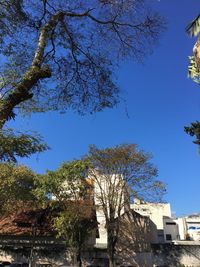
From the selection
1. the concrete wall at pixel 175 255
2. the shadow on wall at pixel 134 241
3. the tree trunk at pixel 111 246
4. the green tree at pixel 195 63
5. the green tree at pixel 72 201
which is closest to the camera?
the green tree at pixel 195 63

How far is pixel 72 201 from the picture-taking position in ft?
85.0

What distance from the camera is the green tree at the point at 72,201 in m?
25.0

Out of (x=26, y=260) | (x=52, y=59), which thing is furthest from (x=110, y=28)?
(x=26, y=260)

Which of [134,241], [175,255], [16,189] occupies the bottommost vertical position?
[175,255]

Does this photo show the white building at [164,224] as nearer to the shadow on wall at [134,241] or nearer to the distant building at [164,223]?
the distant building at [164,223]

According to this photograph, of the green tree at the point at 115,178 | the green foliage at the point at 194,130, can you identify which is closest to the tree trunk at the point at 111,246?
the green tree at the point at 115,178

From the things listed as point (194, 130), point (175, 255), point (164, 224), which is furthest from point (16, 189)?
point (164, 224)

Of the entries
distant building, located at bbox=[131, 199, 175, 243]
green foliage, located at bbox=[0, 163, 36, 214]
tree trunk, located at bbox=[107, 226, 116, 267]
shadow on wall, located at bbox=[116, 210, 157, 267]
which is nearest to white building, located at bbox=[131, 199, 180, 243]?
distant building, located at bbox=[131, 199, 175, 243]

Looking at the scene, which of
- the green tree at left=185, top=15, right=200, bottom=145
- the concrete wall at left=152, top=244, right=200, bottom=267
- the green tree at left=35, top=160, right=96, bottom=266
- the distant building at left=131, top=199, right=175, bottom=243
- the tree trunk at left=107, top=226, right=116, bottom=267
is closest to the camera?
the green tree at left=185, top=15, right=200, bottom=145

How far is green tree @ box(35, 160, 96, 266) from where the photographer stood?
25.0 metres

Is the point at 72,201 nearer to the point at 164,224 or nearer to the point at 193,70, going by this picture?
the point at 193,70

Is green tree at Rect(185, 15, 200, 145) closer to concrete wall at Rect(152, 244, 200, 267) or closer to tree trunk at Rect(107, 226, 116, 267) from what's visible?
tree trunk at Rect(107, 226, 116, 267)

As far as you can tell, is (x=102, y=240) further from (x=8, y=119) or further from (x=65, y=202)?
(x=8, y=119)

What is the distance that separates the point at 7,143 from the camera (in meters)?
5.48
